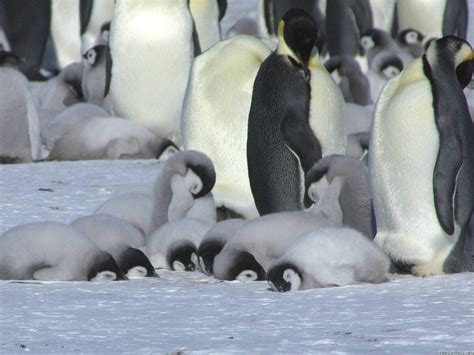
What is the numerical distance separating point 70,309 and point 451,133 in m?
1.49

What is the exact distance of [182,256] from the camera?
5078 mm

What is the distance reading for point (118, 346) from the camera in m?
3.49

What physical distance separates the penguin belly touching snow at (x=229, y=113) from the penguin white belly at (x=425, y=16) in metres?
8.37

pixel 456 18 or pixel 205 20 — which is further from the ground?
pixel 205 20

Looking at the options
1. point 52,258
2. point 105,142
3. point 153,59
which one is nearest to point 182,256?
point 52,258

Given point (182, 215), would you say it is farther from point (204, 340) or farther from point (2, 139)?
point (2, 139)

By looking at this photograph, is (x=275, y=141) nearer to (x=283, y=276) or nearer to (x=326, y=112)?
(x=326, y=112)

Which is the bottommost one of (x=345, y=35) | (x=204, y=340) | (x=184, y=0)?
(x=345, y=35)

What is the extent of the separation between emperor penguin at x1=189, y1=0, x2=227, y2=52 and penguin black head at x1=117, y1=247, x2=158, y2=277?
197 inches

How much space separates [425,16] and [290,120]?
9172 millimetres

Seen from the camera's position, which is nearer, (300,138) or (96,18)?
(300,138)

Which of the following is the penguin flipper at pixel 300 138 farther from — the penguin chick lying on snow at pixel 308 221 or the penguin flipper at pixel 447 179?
the penguin flipper at pixel 447 179

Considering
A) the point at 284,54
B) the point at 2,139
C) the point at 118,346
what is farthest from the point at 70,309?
the point at 2,139

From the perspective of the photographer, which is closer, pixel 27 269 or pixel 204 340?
pixel 204 340
